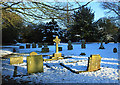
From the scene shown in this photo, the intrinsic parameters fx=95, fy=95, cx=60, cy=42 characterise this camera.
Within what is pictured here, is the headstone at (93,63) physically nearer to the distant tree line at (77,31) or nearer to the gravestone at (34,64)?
the gravestone at (34,64)

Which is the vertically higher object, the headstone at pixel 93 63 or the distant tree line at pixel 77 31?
the distant tree line at pixel 77 31

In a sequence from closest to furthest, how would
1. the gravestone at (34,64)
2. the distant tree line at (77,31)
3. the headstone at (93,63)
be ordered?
Answer: 1. the gravestone at (34,64)
2. the headstone at (93,63)
3. the distant tree line at (77,31)

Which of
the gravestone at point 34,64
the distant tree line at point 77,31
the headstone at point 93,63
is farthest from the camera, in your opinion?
the distant tree line at point 77,31

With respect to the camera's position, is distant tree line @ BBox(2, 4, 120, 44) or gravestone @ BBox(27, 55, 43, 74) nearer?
gravestone @ BBox(27, 55, 43, 74)

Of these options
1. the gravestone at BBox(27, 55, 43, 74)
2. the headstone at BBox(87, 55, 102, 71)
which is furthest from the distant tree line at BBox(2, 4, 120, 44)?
the gravestone at BBox(27, 55, 43, 74)

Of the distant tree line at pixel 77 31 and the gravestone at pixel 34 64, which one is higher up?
the distant tree line at pixel 77 31

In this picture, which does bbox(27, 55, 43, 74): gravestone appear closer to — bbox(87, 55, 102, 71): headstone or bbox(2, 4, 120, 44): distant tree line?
bbox(87, 55, 102, 71): headstone

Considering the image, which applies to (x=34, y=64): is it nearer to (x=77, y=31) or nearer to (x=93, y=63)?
(x=93, y=63)

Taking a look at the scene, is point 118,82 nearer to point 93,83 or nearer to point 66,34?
point 93,83

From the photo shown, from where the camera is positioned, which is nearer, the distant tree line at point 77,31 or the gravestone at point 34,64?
the gravestone at point 34,64

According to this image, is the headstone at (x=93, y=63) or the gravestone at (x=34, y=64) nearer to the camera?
the gravestone at (x=34, y=64)

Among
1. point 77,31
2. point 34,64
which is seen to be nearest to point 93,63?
point 34,64

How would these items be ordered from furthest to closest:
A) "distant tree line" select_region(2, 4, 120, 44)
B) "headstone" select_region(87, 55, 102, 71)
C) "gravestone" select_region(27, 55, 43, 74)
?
"distant tree line" select_region(2, 4, 120, 44), "headstone" select_region(87, 55, 102, 71), "gravestone" select_region(27, 55, 43, 74)

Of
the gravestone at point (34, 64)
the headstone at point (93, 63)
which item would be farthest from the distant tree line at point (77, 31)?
the gravestone at point (34, 64)
